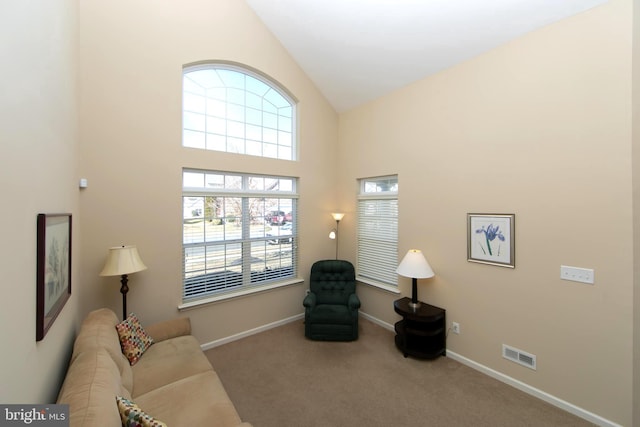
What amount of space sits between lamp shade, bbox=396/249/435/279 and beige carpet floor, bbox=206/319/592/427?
98 centimetres

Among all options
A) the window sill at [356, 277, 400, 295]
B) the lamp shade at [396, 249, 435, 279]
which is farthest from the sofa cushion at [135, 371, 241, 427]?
the window sill at [356, 277, 400, 295]

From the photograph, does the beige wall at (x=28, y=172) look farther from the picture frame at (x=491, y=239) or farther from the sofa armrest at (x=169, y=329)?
the picture frame at (x=491, y=239)

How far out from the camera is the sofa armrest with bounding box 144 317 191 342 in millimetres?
2551

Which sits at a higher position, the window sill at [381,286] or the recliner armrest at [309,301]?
the window sill at [381,286]

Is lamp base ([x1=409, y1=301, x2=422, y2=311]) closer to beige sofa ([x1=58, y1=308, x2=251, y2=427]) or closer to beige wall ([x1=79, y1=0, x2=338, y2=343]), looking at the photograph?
beige wall ([x1=79, y1=0, x2=338, y2=343])

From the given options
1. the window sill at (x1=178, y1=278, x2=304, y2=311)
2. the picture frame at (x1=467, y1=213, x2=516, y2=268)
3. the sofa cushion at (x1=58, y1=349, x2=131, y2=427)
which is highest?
the picture frame at (x1=467, y1=213, x2=516, y2=268)

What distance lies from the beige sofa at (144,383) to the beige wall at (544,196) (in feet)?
8.50

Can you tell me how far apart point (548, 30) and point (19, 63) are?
3.72m

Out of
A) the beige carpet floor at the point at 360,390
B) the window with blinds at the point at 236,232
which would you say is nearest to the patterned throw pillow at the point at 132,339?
the window with blinds at the point at 236,232

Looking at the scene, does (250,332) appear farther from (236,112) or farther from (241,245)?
(236,112)

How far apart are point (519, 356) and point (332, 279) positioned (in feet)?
7.64

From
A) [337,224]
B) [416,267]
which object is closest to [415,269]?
[416,267]

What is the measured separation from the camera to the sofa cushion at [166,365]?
1947 mm

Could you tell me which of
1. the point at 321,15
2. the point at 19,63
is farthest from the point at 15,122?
the point at 321,15
